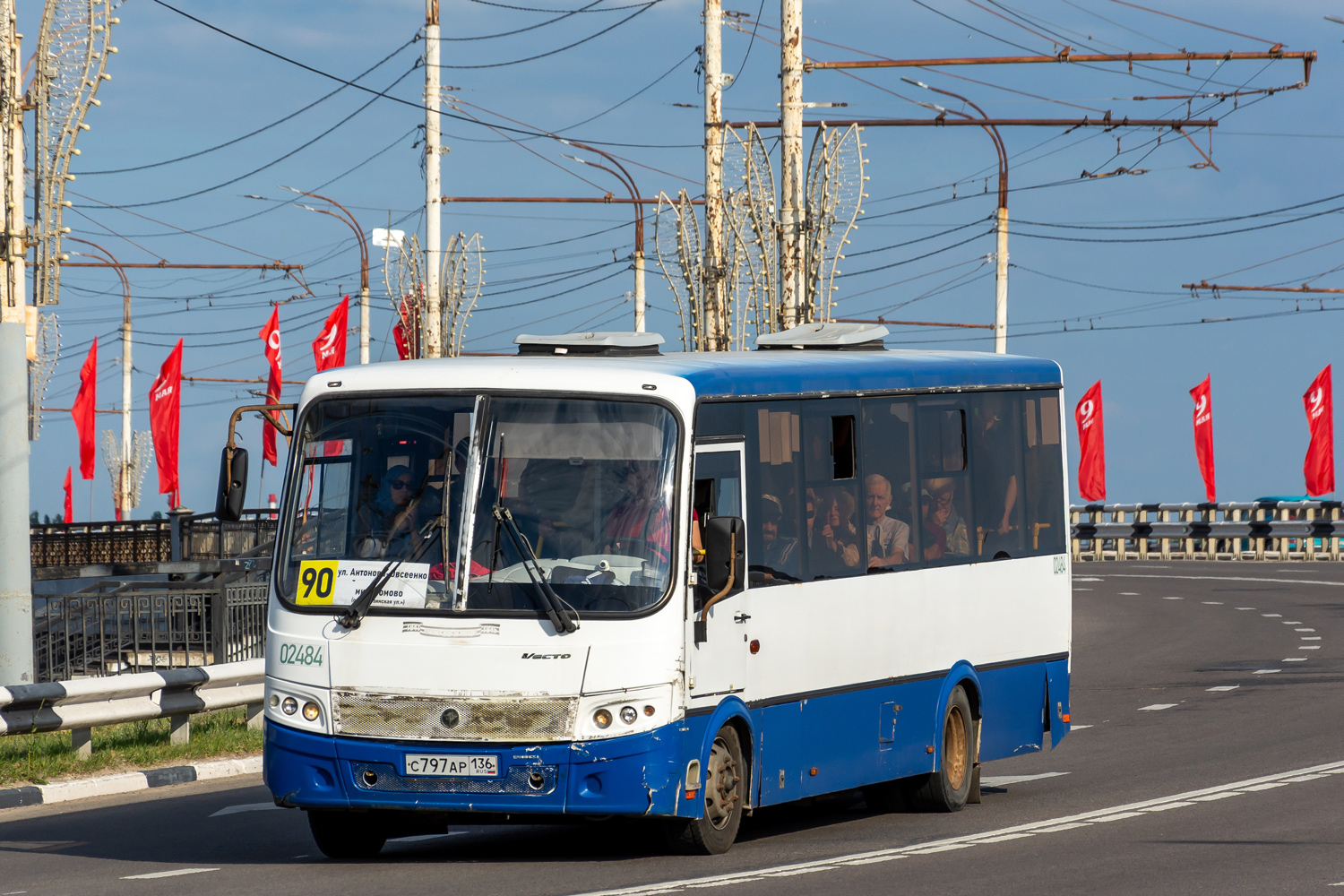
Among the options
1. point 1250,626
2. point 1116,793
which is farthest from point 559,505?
point 1250,626

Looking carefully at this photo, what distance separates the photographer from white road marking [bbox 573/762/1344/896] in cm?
946

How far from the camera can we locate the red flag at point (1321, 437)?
49.3m

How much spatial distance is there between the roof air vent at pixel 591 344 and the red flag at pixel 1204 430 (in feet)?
135

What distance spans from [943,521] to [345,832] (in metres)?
4.27

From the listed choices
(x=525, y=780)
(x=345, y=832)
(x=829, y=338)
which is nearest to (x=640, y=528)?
(x=525, y=780)

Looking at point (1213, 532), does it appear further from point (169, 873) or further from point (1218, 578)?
point (169, 873)

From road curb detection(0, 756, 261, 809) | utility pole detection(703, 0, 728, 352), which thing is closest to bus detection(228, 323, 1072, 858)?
road curb detection(0, 756, 261, 809)

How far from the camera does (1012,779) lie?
15109 mm

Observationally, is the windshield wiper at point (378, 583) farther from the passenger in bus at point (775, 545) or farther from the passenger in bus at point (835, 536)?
the passenger in bus at point (835, 536)

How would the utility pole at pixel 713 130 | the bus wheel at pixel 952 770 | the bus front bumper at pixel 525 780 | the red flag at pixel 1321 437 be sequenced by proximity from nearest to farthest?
the bus front bumper at pixel 525 780 < the bus wheel at pixel 952 770 < the utility pole at pixel 713 130 < the red flag at pixel 1321 437

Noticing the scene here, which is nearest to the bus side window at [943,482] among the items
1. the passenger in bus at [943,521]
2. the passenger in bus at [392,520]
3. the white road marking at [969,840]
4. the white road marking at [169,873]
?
the passenger in bus at [943,521]

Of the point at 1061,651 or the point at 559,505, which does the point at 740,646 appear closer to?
the point at 559,505

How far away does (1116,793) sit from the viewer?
13383 mm

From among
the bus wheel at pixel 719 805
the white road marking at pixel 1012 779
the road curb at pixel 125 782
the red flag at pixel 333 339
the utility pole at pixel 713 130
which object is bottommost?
the white road marking at pixel 1012 779
